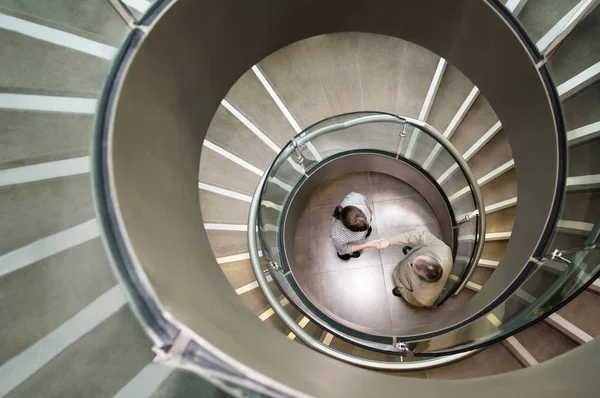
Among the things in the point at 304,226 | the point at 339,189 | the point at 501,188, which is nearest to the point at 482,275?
the point at 501,188

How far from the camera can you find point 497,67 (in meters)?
3.63

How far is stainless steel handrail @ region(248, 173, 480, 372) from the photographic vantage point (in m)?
3.60

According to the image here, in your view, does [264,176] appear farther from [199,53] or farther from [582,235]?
[582,235]

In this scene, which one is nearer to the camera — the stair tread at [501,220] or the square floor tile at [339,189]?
the stair tread at [501,220]

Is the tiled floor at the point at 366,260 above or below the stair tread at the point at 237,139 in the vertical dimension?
below

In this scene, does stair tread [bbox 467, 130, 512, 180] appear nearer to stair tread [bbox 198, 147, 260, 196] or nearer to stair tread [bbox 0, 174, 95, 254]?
stair tread [bbox 198, 147, 260, 196]

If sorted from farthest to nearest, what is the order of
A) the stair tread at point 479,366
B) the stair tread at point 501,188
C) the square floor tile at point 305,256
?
the square floor tile at point 305,256 < the stair tread at point 501,188 < the stair tread at point 479,366

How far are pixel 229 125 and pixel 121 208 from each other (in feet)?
9.98

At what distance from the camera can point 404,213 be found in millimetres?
5629

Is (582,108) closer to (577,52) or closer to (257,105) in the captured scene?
(577,52)

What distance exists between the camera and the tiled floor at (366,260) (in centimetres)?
526

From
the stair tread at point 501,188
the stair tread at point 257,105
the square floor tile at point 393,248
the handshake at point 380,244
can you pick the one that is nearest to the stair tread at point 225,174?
the stair tread at point 257,105

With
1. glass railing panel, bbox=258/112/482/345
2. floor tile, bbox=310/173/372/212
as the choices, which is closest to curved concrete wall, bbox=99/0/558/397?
glass railing panel, bbox=258/112/482/345

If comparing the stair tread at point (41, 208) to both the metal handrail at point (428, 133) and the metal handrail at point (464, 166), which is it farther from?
the metal handrail at point (464, 166)
